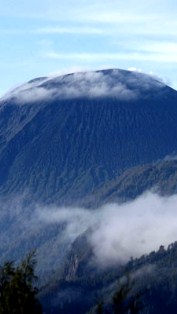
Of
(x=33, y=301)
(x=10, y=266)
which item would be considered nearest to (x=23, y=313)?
(x=33, y=301)

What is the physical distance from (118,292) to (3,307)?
9.56m

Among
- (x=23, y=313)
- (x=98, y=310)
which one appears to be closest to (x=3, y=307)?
Result: (x=23, y=313)

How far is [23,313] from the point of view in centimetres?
6262

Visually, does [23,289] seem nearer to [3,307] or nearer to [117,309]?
[3,307]

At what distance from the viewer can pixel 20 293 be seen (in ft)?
208

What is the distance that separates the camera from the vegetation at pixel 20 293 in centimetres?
6294

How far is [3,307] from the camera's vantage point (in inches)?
2488

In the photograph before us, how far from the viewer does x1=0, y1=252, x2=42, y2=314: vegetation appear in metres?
62.9

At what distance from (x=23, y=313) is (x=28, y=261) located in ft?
15.4

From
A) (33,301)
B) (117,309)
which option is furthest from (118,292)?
(33,301)

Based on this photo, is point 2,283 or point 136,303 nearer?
point 136,303

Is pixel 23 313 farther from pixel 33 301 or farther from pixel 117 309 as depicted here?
pixel 117 309

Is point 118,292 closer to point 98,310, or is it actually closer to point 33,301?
point 98,310

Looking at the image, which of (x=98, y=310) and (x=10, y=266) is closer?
(x=98, y=310)
